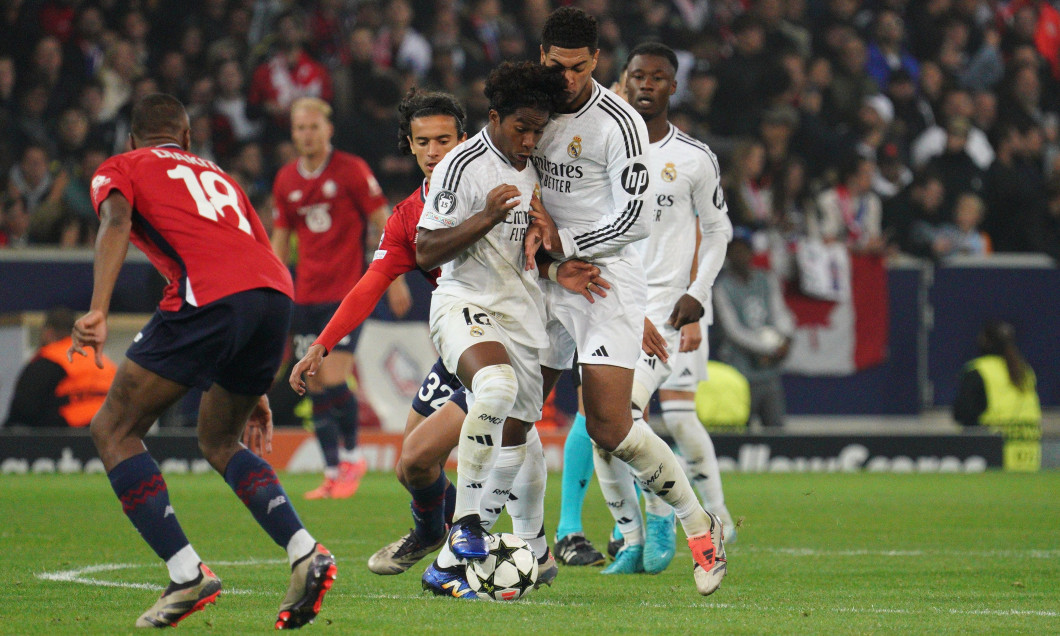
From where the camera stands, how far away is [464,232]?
5379mm

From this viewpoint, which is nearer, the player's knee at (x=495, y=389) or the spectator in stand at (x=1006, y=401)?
the player's knee at (x=495, y=389)

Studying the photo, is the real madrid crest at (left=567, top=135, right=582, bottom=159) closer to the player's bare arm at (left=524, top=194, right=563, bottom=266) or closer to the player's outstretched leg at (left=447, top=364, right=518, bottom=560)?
the player's bare arm at (left=524, top=194, right=563, bottom=266)

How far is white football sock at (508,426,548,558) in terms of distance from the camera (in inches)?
241

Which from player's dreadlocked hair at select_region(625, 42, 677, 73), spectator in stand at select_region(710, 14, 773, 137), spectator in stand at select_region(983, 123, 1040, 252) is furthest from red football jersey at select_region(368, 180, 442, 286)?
spectator in stand at select_region(983, 123, 1040, 252)

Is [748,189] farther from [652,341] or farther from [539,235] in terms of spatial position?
[539,235]

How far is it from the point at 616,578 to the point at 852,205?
9842mm

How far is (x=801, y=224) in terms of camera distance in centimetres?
1501

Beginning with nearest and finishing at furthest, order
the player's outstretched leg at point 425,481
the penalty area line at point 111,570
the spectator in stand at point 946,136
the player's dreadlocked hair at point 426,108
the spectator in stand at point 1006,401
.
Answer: the penalty area line at point 111,570
the player's outstretched leg at point 425,481
the player's dreadlocked hair at point 426,108
the spectator in stand at point 1006,401
the spectator in stand at point 946,136

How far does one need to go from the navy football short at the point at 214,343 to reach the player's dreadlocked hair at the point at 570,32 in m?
1.56

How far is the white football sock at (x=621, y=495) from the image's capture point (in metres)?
6.59

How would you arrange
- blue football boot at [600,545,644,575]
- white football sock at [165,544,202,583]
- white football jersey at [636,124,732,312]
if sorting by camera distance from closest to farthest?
white football sock at [165,544,202,583] < blue football boot at [600,545,644,575] < white football jersey at [636,124,732,312]

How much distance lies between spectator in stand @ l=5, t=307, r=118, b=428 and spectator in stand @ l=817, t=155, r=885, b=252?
7.49 meters

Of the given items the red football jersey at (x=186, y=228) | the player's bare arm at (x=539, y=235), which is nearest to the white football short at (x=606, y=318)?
the player's bare arm at (x=539, y=235)

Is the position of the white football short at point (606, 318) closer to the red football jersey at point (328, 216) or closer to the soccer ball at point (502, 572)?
the soccer ball at point (502, 572)
